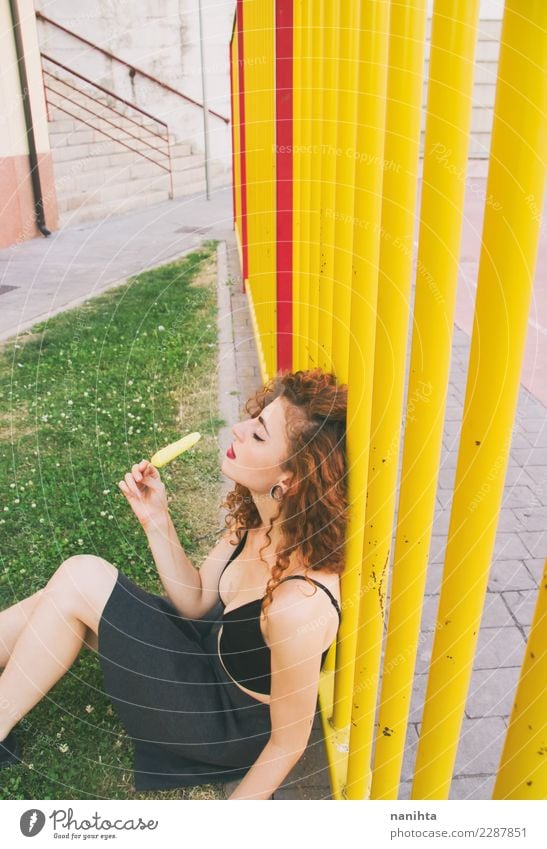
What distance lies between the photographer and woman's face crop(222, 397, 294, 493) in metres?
1.64

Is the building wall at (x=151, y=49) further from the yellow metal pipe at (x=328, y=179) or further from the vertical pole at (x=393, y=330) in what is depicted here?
the vertical pole at (x=393, y=330)

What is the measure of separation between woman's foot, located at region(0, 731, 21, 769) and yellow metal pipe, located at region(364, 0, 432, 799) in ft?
3.48

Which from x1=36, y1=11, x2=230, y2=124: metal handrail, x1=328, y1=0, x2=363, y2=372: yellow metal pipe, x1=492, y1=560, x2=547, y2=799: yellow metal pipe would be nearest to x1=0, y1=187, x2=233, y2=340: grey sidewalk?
x1=36, y1=11, x2=230, y2=124: metal handrail

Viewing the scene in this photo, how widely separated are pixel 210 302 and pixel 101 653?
506cm

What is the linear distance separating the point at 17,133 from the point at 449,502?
8.50 meters

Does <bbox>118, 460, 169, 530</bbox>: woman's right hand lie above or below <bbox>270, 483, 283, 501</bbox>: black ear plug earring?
below

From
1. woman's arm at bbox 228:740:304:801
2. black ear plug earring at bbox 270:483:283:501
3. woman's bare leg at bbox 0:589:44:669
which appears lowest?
woman's bare leg at bbox 0:589:44:669

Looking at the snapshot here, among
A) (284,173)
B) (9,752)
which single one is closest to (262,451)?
(9,752)

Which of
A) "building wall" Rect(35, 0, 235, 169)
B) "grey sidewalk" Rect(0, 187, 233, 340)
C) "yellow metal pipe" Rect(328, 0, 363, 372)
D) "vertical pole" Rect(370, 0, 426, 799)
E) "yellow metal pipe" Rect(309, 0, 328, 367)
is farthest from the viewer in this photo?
"building wall" Rect(35, 0, 235, 169)

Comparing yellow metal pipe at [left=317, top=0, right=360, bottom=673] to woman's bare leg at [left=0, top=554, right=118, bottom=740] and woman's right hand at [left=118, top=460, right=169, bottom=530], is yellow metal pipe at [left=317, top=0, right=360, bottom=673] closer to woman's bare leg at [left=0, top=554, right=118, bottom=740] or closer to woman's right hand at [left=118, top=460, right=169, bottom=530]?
woman's right hand at [left=118, top=460, right=169, bottom=530]

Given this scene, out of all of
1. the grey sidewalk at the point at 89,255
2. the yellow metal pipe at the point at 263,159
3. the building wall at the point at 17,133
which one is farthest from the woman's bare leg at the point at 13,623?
the building wall at the point at 17,133

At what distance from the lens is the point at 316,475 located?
157 cm

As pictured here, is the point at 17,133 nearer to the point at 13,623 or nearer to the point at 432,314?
the point at 13,623

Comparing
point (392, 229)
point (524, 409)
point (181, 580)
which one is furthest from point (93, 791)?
point (524, 409)
